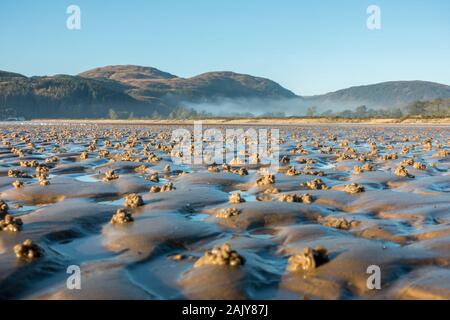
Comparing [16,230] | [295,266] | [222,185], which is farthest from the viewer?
[222,185]

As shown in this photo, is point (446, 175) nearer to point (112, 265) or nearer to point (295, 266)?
point (295, 266)

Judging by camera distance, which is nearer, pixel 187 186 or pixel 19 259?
pixel 19 259

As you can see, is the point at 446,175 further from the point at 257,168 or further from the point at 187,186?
the point at 187,186

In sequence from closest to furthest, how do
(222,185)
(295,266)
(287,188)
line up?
1. (295,266)
2. (287,188)
3. (222,185)

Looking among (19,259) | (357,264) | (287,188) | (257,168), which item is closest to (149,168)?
(257,168)

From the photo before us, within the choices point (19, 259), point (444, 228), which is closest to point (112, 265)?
point (19, 259)

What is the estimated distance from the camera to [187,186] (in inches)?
444

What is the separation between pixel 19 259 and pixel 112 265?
111 cm

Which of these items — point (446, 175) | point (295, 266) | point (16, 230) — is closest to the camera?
point (295, 266)

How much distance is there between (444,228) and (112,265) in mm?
4817

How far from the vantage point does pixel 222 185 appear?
38.8 feet
